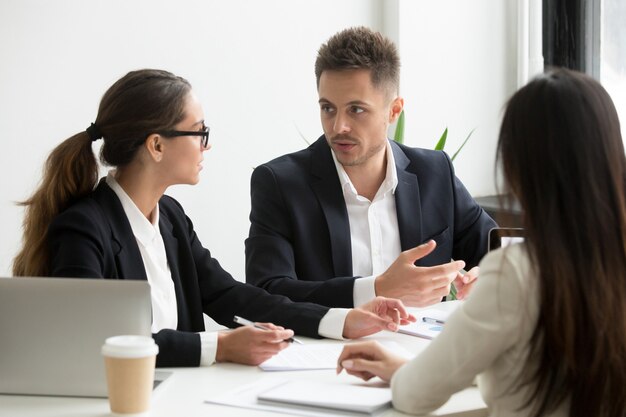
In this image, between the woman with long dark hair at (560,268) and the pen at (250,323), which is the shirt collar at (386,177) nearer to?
the pen at (250,323)

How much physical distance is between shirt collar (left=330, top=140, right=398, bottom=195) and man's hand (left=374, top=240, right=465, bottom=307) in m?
0.49

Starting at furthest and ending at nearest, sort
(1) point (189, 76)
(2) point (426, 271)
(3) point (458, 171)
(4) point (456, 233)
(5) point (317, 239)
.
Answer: (3) point (458, 171) → (1) point (189, 76) → (4) point (456, 233) → (5) point (317, 239) → (2) point (426, 271)

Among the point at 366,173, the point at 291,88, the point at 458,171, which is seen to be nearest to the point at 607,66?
the point at 458,171

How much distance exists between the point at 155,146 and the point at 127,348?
2.76 ft

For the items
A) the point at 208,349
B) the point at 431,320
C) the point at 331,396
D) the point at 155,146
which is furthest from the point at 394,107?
the point at 331,396

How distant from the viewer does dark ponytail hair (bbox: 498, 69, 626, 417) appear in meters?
1.34

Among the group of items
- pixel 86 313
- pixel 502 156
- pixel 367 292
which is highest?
pixel 502 156

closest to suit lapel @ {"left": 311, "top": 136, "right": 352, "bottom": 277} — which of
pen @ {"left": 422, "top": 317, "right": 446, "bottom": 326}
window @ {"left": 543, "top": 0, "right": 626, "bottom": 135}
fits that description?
pen @ {"left": 422, "top": 317, "right": 446, "bottom": 326}

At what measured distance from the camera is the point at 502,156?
1.41 meters

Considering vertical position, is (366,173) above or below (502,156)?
below

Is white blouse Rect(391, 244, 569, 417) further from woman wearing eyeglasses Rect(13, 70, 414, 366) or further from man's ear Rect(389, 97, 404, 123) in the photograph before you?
man's ear Rect(389, 97, 404, 123)

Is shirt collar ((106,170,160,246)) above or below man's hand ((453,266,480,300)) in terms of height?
above

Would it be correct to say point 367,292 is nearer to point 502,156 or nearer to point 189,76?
point 502,156

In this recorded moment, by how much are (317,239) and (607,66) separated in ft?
6.31
